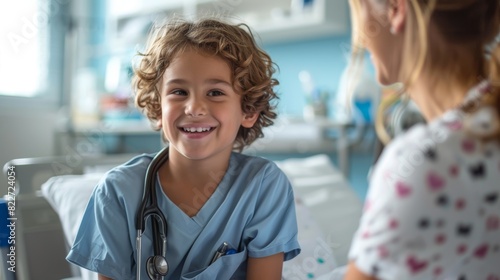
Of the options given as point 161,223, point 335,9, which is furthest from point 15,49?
point 161,223

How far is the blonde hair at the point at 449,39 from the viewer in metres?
0.50

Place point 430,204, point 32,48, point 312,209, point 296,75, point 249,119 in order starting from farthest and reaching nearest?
point 32,48 → point 296,75 → point 312,209 → point 249,119 → point 430,204

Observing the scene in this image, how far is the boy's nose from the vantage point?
34.0 inches

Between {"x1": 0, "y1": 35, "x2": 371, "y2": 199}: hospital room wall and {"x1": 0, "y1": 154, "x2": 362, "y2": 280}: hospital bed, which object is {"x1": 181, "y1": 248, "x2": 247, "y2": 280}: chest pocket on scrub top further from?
{"x1": 0, "y1": 35, "x2": 371, "y2": 199}: hospital room wall

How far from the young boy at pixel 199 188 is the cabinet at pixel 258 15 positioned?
54cm

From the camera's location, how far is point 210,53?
2.98 feet

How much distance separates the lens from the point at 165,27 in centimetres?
100

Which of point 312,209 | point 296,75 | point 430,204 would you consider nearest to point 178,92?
point 430,204

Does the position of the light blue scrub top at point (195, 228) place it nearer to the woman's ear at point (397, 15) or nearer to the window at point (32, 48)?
the woman's ear at point (397, 15)

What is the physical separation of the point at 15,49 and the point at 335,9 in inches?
52.6

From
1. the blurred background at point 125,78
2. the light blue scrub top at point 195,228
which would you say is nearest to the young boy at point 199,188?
the light blue scrub top at point 195,228

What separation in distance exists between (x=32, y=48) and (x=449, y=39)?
2350 mm

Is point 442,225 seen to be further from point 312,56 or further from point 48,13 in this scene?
point 48,13

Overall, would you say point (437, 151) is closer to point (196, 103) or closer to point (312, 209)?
point (196, 103)
